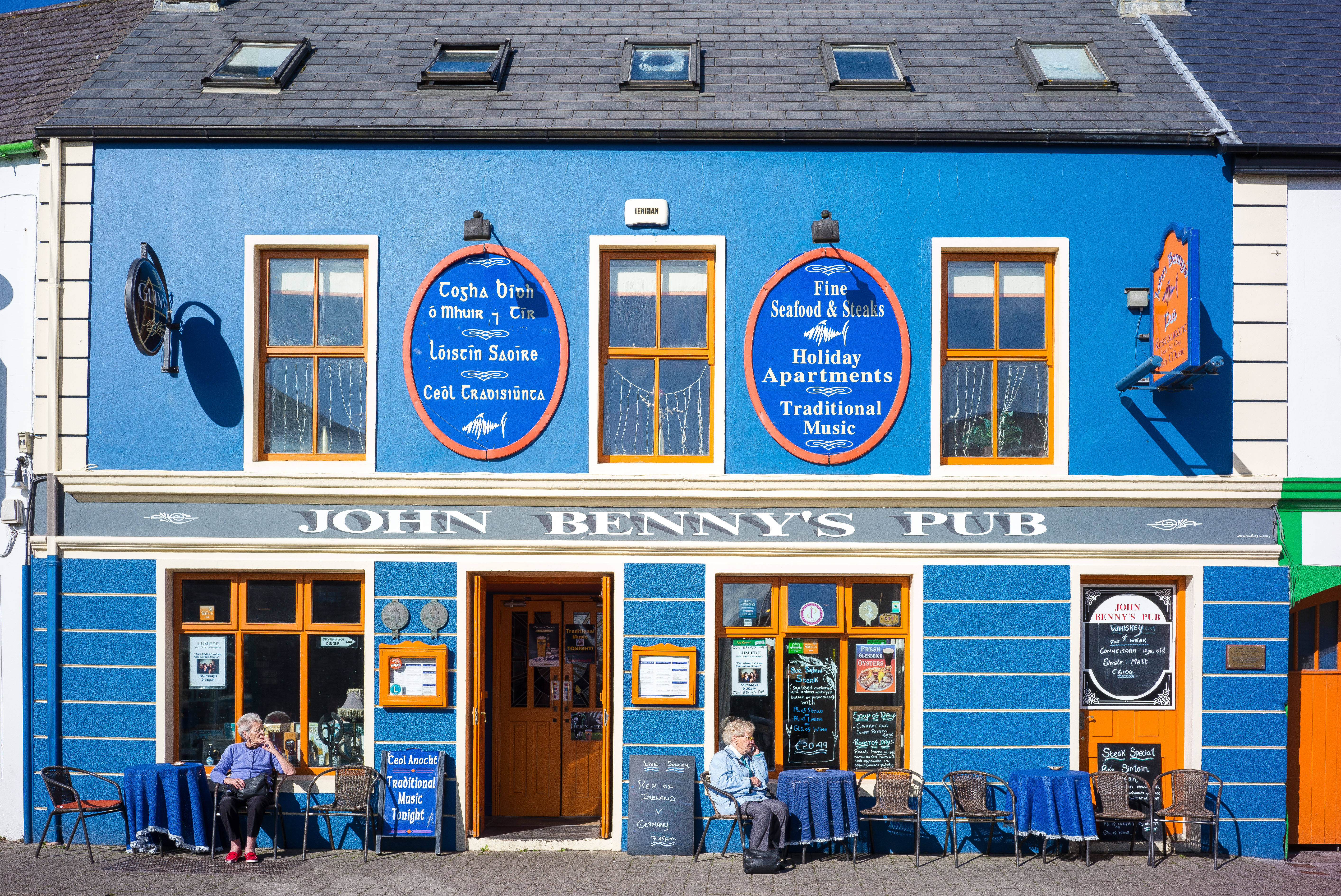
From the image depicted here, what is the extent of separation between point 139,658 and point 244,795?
1703 mm

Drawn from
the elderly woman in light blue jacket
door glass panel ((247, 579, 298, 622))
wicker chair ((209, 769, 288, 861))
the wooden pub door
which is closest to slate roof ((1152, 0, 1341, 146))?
the elderly woman in light blue jacket

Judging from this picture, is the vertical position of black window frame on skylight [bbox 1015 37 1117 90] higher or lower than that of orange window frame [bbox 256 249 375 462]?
higher

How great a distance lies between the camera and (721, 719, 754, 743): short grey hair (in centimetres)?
830

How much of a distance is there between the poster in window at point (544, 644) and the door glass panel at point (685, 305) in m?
3.29

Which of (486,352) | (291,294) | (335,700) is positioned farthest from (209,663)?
(486,352)

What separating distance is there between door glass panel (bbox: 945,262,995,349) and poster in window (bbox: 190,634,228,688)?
749cm

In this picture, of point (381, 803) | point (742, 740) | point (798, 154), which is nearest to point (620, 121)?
point (798, 154)

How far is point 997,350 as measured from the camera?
350 inches

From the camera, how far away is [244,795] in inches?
323

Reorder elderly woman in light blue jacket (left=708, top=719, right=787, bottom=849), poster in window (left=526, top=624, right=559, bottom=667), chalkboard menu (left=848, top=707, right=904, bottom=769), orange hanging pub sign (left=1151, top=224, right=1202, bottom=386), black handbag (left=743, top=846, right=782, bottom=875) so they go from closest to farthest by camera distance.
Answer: orange hanging pub sign (left=1151, top=224, right=1202, bottom=386) < black handbag (left=743, top=846, right=782, bottom=875) < elderly woman in light blue jacket (left=708, top=719, right=787, bottom=849) < chalkboard menu (left=848, top=707, right=904, bottom=769) < poster in window (left=526, top=624, right=559, bottom=667)

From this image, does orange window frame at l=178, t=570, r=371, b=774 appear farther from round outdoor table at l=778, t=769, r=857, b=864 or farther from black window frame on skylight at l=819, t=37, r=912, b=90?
black window frame on skylight at l=819, t=37, r=912, b=90

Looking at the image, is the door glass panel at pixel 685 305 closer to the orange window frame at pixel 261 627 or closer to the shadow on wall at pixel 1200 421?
the orange window frame at pixel 261 627

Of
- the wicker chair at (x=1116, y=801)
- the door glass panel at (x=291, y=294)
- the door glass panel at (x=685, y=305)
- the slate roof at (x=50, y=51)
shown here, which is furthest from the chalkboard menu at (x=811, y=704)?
the slate roof at (x=50, y=51)

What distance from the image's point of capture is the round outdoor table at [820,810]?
815 centimetres
